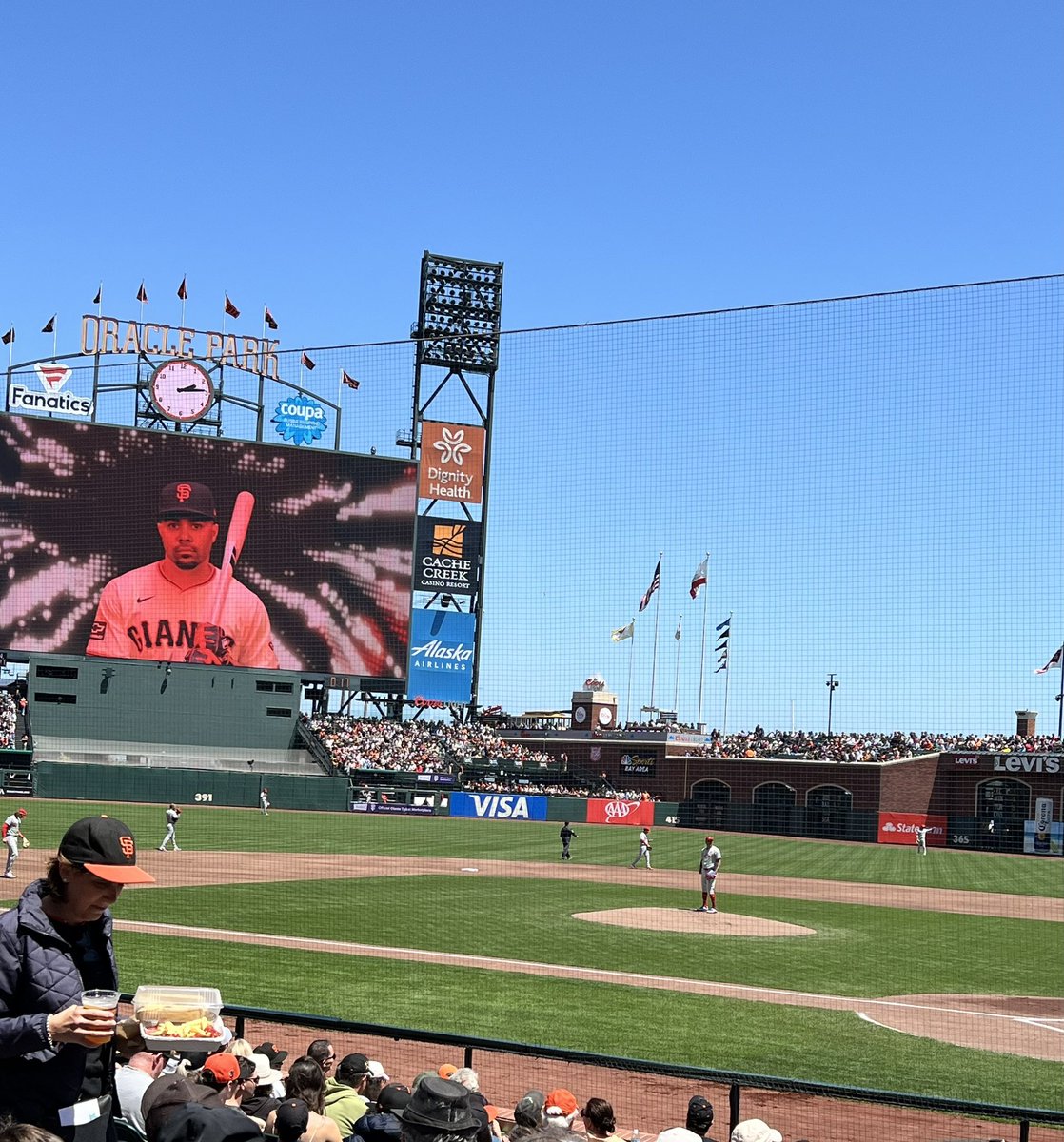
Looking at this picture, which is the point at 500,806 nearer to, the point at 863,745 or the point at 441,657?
the point at 441,657

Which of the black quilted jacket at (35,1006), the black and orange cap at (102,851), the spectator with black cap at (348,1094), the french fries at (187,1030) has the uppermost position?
the black and orange cap at (102,851)

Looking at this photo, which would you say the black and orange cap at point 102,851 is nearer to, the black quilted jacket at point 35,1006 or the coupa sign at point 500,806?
the black quilted jacket at point 35,1006

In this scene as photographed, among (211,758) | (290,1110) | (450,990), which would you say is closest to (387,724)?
(211,758)

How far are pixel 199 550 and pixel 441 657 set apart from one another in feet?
44.6

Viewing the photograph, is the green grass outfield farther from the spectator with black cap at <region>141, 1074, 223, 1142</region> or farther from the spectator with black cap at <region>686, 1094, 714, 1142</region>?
the spectator with black cap at <region>141, 1074, 223, 1142</region>

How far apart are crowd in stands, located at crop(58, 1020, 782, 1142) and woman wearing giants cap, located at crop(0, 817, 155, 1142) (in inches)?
8.3

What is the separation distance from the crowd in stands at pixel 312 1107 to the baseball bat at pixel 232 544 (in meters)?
49.7

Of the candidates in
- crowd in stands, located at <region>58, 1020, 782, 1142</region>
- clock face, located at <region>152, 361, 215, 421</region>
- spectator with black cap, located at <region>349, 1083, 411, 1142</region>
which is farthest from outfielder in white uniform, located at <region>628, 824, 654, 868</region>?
clock face, located at <region>152, 361, 215, 421</region>

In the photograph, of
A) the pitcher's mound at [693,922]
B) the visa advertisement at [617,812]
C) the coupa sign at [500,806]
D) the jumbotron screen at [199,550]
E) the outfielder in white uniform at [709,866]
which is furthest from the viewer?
the visa advertisement at [617,812]

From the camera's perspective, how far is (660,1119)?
10836 mm

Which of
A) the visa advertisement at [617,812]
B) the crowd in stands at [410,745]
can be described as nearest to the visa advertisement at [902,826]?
the visa advertisement at [617,812]

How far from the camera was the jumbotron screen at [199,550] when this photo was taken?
54.8 metres

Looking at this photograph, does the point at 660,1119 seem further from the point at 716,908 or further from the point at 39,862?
the point at 39,862

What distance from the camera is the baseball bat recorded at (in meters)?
57.2
